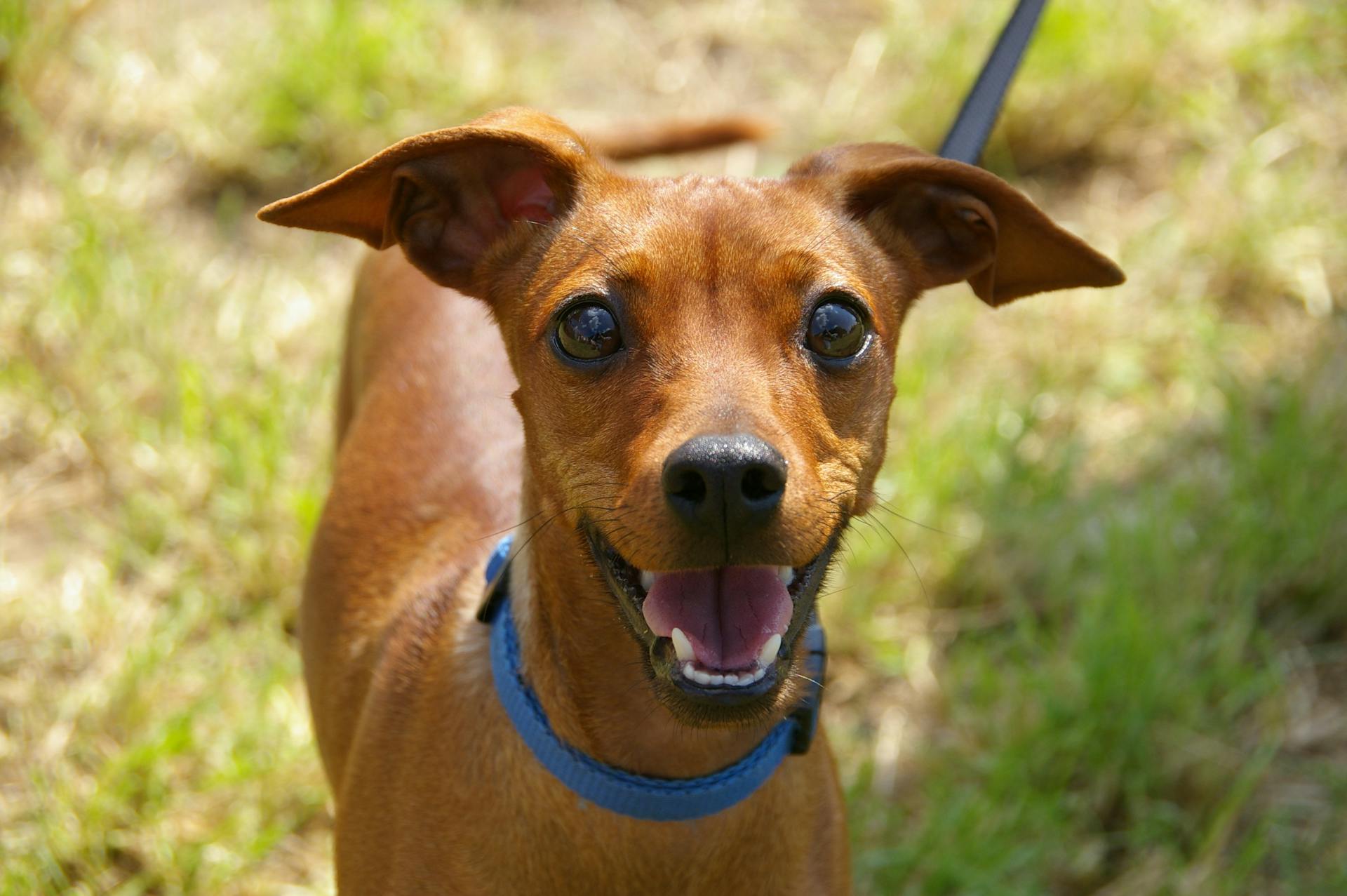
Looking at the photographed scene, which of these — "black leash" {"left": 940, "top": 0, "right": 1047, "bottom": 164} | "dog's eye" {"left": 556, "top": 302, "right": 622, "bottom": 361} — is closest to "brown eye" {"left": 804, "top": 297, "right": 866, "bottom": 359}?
"dog's eye" {"left": 556, "top": 302, "right": 622, "bottom": 361}

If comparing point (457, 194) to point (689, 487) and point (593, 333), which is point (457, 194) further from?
point (689, 487)

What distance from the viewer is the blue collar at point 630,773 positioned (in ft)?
7.66

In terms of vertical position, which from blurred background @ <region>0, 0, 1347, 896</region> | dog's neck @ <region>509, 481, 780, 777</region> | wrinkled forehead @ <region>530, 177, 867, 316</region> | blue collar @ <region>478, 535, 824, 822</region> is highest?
wrinkled forehead @ <region>530, 177, 867, 316</region>

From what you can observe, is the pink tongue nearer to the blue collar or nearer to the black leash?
the blue collar

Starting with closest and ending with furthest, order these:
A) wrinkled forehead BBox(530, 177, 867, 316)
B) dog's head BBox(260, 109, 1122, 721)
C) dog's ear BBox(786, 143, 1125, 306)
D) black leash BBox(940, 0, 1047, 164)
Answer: dog's head BBox(260, 109, 1122, 721)
wrinkled forehead BBox(530, 177, 867, 316)
dog's ear BBox(786, 143, 1125, 306)
black leash BBox(940, 0, 1047, 164)

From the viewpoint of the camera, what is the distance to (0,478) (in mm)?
4277

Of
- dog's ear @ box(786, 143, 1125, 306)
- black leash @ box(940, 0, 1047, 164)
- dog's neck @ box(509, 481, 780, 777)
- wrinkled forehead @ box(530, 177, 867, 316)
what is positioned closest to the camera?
wrinkled forehead @ box(530, 177, 867, 316)

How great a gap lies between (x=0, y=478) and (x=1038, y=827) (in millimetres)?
3015

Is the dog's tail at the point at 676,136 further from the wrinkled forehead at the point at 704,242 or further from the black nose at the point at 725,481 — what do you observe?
the black nose at the point at 725,481

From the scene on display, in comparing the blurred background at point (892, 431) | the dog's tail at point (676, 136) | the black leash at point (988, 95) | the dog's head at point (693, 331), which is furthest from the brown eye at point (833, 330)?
the dog's tail at point (676, 136)

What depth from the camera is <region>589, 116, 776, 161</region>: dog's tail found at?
4.04m

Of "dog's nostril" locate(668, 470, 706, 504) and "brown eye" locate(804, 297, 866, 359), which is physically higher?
"brown eye" locate(804, 297, 866, 359)

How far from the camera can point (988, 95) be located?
292 cm

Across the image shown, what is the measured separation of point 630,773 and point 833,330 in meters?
0.77
